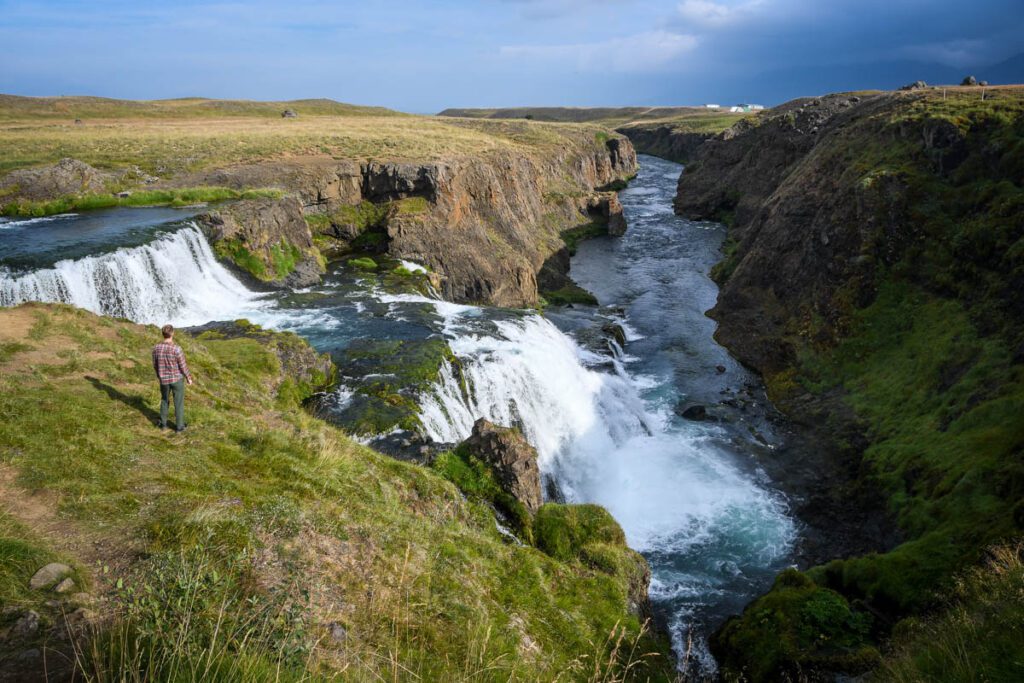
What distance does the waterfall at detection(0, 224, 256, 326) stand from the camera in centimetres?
2148

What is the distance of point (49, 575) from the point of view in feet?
20.6

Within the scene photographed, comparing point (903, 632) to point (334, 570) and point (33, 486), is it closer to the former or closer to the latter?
point (334, 570)

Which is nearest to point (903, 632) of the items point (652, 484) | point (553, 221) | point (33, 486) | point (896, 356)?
point (652, 484)

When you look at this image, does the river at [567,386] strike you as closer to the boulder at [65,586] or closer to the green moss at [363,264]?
the green moss at [363,264]

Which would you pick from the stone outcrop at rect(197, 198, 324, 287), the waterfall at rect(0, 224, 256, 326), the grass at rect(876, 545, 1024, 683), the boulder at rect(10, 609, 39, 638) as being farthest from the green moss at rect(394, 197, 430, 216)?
the grass at rect(876, 545, 1024, 683)

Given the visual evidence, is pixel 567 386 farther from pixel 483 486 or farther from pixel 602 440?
pixel 483 486

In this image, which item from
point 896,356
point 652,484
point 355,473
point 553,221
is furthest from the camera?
point 553,221

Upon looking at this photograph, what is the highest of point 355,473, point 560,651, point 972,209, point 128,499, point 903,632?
point 972,209

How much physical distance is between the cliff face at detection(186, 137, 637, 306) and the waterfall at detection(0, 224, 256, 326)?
16.1 feet

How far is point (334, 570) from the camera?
806 cm

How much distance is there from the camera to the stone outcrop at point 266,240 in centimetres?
2967

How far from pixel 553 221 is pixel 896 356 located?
39668 mm

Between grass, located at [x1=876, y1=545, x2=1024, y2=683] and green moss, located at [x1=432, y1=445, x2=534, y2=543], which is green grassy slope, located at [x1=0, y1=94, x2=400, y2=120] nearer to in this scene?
green moss, located at [x1=432, y1=445, x2=534, y2=543]

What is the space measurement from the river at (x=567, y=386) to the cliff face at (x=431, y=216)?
5091 mm
